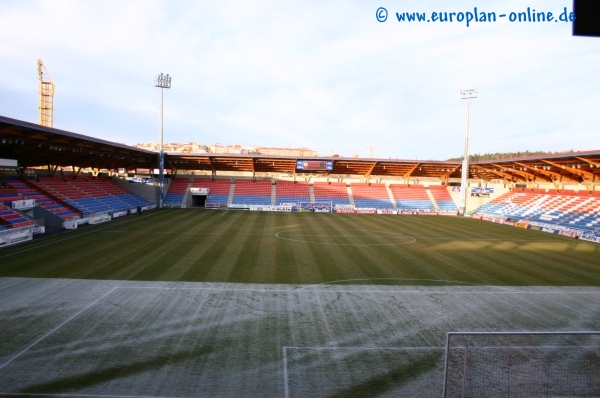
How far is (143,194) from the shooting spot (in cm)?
5019

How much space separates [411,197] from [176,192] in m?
36.6

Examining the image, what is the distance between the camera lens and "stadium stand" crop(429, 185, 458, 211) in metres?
53.0

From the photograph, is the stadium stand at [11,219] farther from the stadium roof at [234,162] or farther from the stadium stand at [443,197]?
the stadium stand at [443,197]

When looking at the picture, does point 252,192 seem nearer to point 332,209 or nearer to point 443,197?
point 332,209

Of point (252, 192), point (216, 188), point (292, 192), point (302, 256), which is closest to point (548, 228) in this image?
point (302, 256)

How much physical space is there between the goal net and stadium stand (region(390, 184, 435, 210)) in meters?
42.9

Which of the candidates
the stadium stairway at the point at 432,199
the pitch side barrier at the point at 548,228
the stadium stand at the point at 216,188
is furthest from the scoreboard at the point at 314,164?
the pitch side barrier at the point at 548,228

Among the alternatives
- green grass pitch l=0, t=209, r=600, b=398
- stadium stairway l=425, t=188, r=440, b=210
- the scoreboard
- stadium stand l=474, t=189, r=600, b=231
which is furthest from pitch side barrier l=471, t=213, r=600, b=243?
the scoreboard

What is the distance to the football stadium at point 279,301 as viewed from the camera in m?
7.82

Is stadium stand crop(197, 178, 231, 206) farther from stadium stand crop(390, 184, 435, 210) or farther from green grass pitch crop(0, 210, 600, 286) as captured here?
stadium stand crop(390, 184, 435, 210)

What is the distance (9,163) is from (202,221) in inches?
625

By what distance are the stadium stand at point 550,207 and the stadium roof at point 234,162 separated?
2225mm

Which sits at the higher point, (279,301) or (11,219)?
(11,219)

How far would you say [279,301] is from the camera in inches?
503
